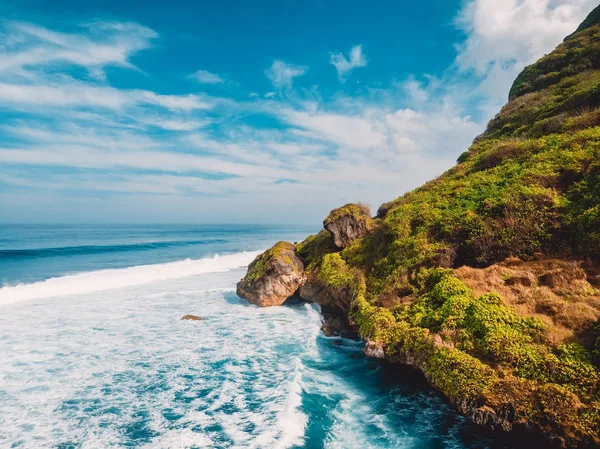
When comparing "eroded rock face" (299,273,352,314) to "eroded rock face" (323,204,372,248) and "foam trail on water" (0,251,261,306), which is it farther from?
"foam trail on water" (0,251,261,306)

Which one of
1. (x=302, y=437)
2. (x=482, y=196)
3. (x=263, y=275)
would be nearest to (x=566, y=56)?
(x=482, y=196)

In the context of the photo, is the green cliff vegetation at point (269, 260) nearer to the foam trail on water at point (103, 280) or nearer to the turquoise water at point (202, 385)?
the turquoise water at point (202, 385)

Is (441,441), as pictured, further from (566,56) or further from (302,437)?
(566,56)

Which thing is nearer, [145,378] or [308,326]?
[145,378]

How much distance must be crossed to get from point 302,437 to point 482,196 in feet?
44.0

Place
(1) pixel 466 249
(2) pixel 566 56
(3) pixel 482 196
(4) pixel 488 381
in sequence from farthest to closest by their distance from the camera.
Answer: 1. (2) pixel 566 56
2. (3) pixel 482 196
3. (1) pixel 466 249
4. (4) pixel 488 381

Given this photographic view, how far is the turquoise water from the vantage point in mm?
8859

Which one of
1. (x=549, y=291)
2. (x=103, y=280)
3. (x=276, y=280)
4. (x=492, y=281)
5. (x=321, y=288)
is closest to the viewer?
(x=549, y=291)

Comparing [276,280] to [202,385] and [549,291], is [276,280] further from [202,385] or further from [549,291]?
[549,291]

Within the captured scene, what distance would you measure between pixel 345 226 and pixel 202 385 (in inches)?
504

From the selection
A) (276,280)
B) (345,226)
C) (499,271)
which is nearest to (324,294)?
(276,280)

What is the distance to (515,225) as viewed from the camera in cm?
1321

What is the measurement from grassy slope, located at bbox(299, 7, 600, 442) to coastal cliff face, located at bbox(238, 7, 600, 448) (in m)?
0.04

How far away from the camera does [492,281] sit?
11.5 metres
